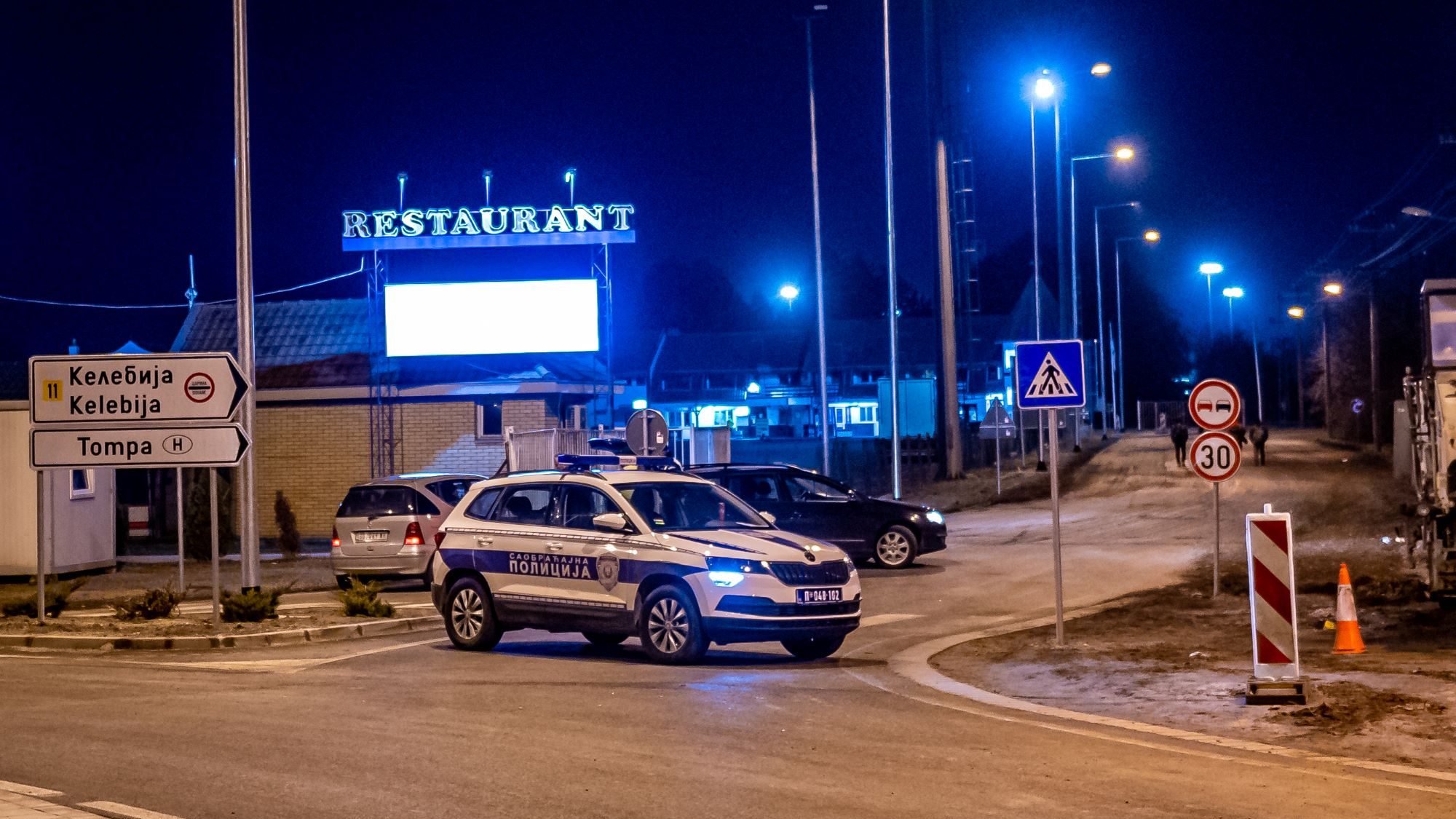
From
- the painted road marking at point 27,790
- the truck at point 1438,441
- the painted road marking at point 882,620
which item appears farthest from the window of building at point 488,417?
the painted road marking at point 27,790

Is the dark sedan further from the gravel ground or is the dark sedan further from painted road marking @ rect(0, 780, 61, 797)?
painted road marking @ rect(0, 780, 61, 797)

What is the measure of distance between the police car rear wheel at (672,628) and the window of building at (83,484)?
16068 millimetres

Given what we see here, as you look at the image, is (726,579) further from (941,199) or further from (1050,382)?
(941,199)

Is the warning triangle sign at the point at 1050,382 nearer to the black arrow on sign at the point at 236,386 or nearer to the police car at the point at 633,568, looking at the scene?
the police car at the point at 633,568

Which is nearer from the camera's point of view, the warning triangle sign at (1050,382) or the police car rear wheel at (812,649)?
the police car rear wheel at (812,649)

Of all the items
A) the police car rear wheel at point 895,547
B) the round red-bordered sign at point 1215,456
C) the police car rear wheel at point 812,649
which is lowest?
the police car rear wheel at point 812,649

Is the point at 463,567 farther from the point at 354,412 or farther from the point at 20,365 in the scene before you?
the point at 20,365

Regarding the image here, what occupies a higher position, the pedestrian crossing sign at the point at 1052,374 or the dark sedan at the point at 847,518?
the pedestrian crossing sign at the point at 1052,374

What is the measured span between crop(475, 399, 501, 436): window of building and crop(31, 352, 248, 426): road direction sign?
21.7 m

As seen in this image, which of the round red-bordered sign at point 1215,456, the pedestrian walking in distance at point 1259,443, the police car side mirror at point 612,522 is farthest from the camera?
the pedestrian walking in distance at point 1259,443

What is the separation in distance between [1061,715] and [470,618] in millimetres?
6266

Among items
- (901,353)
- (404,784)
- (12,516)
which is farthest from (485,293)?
(901,353)

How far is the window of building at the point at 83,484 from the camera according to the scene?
84.2 ft

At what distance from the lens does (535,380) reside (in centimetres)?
3878
